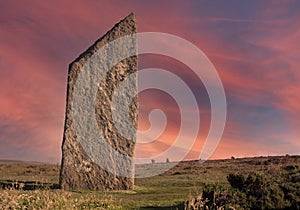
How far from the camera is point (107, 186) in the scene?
2566 cm

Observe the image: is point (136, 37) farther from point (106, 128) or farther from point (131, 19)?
point (106, 128)

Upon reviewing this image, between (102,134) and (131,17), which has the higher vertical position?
(131,17)

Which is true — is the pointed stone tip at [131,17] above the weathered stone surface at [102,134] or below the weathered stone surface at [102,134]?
Answer: above

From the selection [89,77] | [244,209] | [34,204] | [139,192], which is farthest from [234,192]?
[89,77]

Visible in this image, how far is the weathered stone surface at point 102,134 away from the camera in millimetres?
25344

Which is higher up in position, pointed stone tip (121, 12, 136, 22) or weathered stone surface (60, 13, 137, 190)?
pointed stone tip (121, 12, 136, 22)

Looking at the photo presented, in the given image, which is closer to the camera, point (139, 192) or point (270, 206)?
point (270, 206)

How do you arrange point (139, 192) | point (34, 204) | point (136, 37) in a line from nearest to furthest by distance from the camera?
1. point (34, 204)
2. point (139, 192)
3. point (136, 37)

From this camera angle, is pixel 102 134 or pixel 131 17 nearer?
pixel 102 134

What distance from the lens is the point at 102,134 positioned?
Answer: 2569cm

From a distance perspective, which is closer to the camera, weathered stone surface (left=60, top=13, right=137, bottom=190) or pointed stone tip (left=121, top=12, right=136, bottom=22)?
weathered stone surface (left=60, top=13, right=137, bottom=190)

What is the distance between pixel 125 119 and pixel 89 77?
3.13 m

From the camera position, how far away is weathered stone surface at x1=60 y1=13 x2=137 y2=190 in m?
25.3

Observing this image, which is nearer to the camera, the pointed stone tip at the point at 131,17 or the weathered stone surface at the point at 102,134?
the weathered stone surface at the point at 102,134
